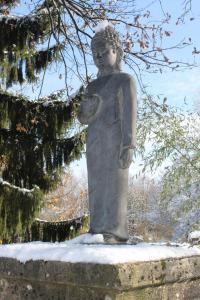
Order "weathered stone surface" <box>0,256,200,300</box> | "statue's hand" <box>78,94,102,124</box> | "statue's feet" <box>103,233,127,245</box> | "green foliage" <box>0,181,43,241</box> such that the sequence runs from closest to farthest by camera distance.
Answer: "weathered stone surface" <box>0,256,200,300</box>, "statue's feet" <box>103,233,127,245</box>, "statue's hand" <box>78,94,102,124</box>, "green foliage" <box>0,181,43,241</box>

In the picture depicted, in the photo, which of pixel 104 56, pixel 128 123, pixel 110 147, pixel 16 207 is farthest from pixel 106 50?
pixel 16 207

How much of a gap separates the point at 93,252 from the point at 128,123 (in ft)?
4.66

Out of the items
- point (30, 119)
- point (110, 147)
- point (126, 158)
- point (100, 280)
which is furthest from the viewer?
point (30, 119)

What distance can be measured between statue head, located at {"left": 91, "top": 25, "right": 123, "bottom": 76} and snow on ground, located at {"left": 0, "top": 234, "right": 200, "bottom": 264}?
1.73m

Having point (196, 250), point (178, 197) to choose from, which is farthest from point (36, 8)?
point (196, 250)

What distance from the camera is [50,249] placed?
3568 mm

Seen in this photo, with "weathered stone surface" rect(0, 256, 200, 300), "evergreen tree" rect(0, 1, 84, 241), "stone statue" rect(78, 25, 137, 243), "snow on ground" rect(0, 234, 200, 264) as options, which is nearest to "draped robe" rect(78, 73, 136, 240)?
"stone statue" rect(78, 25, 137, 243)

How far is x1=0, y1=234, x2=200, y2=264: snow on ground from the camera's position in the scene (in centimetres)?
314

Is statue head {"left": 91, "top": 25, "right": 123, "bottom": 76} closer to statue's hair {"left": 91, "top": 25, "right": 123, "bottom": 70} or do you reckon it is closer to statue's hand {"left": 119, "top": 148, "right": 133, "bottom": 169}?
statue's hair {"left": 91, "top": 25, "right": 123, "bottom": 70}

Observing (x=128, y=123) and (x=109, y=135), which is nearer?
(x=128, y=123)

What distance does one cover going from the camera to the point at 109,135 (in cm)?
428

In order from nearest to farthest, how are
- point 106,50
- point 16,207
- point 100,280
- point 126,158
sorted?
1. point 100,280
2. point 126,158
3. point 106,50
4. point 16,207

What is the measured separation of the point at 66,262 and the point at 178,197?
15.1 feet

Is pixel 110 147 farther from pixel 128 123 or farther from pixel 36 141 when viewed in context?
pixel 36 141
